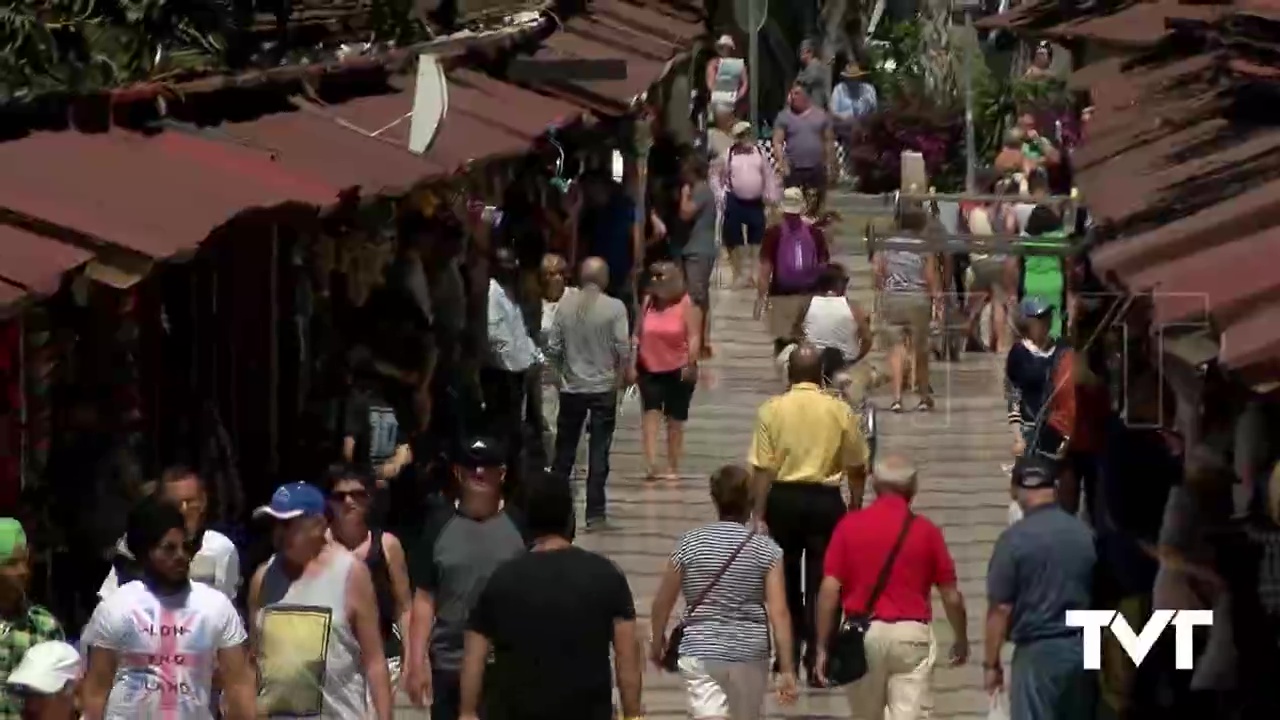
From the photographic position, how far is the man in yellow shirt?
577 inches

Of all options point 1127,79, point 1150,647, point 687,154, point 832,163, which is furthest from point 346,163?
point 832,163

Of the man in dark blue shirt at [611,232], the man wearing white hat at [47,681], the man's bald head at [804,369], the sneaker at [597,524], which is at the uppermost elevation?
the man in dark blue shirt at [611,232]

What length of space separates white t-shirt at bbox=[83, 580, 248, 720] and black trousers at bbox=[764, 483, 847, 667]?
4969 millimetres

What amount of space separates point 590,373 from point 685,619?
594 cm

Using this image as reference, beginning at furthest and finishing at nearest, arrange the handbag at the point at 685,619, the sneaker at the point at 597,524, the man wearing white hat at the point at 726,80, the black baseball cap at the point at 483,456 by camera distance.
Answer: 1. the man wearing white hat at the point at 726,80
2. the sneaker at the point at 597,524
3. the handbag at the point at 685,619
4. the black baseball cap at the point at 483,456

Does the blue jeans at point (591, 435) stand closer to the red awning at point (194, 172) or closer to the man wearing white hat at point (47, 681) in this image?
the red awning at point (194, 172)

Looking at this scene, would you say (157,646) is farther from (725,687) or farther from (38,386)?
(725,687)

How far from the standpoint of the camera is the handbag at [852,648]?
12656 mm

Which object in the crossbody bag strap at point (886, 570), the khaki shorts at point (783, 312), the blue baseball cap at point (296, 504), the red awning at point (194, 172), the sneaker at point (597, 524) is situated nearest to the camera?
the blue baseball cap at point (296, 504)

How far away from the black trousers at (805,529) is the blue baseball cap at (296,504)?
4.10 m

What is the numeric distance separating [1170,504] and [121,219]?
14.0 ft

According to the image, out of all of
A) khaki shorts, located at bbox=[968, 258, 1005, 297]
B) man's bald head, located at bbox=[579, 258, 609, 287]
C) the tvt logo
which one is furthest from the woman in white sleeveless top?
the tvt logo

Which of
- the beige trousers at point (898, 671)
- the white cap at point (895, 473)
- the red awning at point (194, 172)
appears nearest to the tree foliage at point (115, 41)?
the red awning at point (194, 172)

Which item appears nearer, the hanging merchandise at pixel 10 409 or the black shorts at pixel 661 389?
the hanging merchandise at pixel 10 409
